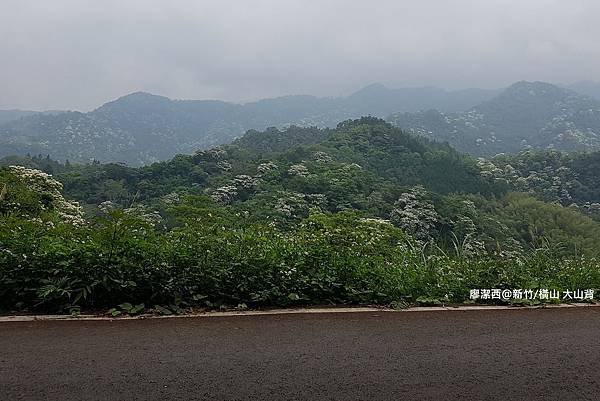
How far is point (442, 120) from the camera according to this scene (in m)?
152

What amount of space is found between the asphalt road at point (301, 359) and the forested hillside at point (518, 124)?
125996 millimetres

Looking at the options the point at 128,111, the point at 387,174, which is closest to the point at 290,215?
the point at 387,174

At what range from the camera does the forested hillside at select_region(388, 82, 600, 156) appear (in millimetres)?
131125

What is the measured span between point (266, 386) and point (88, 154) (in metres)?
133

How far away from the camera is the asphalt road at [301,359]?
112 inches

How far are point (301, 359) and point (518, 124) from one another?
584ft

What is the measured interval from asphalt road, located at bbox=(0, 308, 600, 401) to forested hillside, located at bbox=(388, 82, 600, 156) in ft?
413

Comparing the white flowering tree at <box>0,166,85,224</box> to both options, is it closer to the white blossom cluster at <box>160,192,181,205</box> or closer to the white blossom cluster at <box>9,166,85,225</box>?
the white blossom cluster at <box>9,166,85,225</box>

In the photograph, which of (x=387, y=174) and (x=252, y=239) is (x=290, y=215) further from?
(x=387, y=174)

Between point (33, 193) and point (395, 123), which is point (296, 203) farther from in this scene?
point (395, 123)

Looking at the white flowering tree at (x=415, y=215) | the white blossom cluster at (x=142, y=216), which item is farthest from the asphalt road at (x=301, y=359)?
the white flowering tree at (x=415, y=215)

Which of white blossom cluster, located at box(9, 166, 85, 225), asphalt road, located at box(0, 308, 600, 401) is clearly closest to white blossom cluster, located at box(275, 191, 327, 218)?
white blossom cluster, located at box(9, 166, 85, 225)

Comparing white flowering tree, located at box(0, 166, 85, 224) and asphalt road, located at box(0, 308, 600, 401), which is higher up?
white flowering tree, located at box(0, 166, 85, 224)

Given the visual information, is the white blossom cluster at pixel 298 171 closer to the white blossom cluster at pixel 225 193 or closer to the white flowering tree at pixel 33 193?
the white blossom cluster at pixel 225 193
